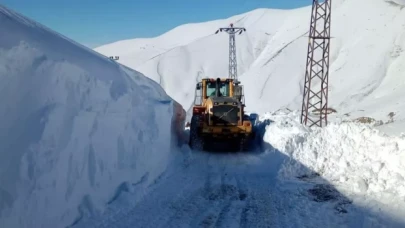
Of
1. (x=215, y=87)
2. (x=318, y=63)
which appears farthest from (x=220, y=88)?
(x=318, y=63)

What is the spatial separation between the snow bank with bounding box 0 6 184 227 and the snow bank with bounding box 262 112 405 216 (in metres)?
5.02

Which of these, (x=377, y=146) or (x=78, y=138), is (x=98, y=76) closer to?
(x=78, y=138)

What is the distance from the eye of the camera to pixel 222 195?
9969mm

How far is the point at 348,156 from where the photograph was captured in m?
12.3

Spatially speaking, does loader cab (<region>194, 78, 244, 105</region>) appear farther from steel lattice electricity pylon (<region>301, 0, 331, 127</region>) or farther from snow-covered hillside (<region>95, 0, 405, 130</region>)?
snow-covered hillside (<region>95, 0, 405, 130</region>)

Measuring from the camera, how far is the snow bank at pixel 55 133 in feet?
19.5

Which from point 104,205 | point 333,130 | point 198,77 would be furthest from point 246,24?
point 104,205

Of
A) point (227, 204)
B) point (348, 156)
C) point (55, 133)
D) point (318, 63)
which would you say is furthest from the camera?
point (318, 63)

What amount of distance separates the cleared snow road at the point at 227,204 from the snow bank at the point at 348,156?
0.82 metres

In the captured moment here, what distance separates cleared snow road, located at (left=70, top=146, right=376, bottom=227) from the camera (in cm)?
788

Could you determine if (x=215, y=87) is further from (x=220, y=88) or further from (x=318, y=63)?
(x=318, y=63)

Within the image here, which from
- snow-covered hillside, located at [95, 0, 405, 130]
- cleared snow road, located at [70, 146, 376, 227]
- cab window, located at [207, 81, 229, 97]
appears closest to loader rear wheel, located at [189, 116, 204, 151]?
cab window, located at [207, 81, 229, 97]

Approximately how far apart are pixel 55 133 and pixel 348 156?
842 centimetres

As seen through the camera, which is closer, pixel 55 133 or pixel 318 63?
pixel 55 133
